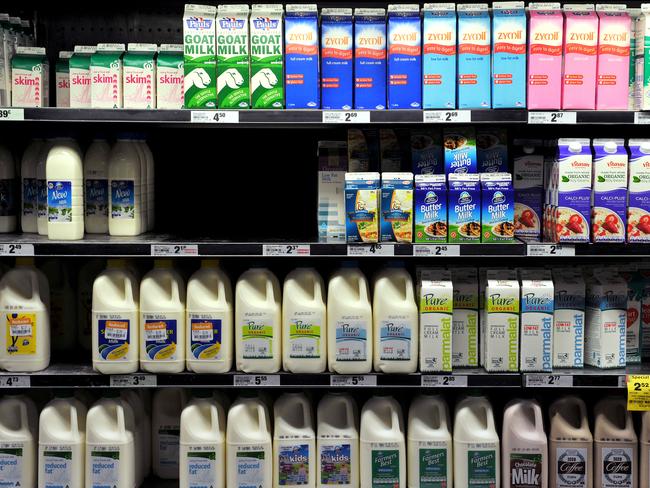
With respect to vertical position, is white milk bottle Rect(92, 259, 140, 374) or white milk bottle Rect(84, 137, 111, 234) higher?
white milk bottle Rect(84, 137, 111, 234)

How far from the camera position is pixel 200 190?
3508mm

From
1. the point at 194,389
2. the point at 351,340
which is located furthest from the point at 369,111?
the point at 194,389

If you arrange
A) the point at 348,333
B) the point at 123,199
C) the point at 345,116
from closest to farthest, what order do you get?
the point at 345,116 → the point at 348,333 → the point at 123,199

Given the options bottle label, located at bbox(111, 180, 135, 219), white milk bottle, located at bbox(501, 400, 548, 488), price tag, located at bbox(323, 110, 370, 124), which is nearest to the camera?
price tag, located at bbox(323, 110, 370, 124)

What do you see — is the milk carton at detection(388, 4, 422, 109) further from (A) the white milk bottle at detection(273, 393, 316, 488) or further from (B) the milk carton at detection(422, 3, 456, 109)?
(A) the white milk bottle at detection(273, 393, 316, 488)

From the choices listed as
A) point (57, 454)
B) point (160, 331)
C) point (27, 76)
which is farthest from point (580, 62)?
point (57, 454)

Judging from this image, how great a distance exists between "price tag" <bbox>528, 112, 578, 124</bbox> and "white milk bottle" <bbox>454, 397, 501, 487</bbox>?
1134 millimetres

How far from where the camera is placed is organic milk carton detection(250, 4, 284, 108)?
2.86 metres

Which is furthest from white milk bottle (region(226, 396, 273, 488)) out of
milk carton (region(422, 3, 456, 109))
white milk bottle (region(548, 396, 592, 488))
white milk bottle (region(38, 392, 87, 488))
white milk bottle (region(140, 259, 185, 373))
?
milk carton (region(422, 3, 456, 109))

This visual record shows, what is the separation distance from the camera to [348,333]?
2.92m

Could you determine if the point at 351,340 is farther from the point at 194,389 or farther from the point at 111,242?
the point at 111,242

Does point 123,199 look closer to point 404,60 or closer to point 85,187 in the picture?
point 85,187

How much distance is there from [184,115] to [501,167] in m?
1.24

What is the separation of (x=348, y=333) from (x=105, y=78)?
1.33 metres
